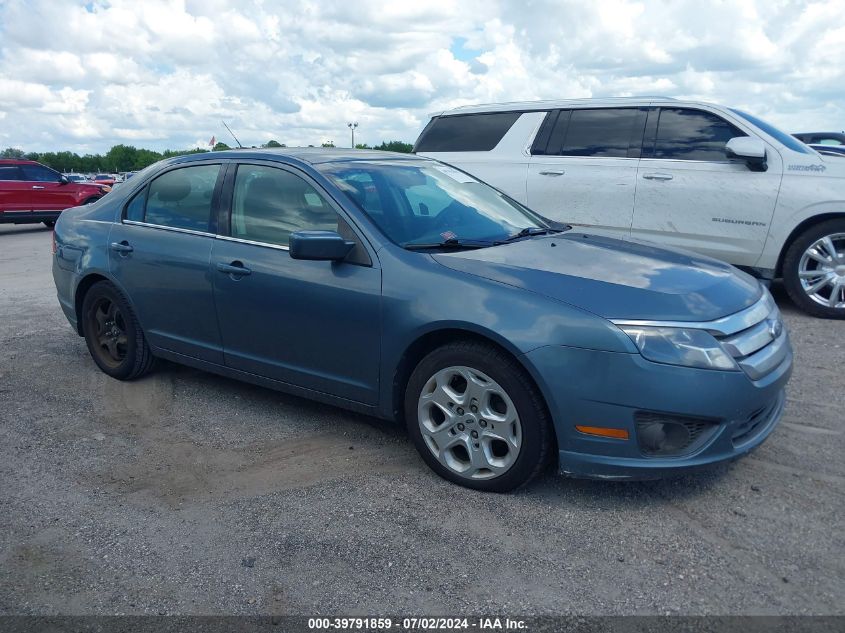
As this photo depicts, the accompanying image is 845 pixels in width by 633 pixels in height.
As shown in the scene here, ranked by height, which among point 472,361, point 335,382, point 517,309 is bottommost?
point 335,382

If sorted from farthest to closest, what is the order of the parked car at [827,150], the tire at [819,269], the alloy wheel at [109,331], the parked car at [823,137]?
the parked car at [823,137]
the parked car at [827,150]
the tire at [819,269]
the alloy wheel at [109,331]

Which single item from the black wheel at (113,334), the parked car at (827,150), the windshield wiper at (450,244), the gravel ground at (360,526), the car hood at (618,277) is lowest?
the gravel ground at (360,526)

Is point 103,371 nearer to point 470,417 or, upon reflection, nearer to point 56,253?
point 56,253

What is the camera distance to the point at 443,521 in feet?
10.6

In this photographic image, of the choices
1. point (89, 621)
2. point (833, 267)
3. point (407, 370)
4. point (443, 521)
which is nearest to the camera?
point (89, 621)

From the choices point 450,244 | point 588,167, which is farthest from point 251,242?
point 588,167

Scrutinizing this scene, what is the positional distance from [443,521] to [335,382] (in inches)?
40.9

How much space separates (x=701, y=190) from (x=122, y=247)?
4.90m

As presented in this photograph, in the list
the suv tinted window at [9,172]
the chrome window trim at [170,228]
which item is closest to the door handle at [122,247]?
the chrome window trim at [170,228]

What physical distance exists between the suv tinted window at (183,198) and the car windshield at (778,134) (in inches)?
191

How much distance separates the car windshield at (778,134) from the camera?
6663 millimetres

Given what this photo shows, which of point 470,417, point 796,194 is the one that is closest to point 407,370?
point 470,417

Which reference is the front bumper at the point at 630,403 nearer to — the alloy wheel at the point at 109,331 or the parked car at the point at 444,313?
the parked car at the point at 444,313

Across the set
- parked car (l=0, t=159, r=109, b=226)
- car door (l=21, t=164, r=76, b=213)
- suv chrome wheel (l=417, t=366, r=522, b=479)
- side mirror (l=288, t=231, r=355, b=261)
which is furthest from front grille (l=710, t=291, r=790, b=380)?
car door (l=21, t=164, r=76, b=213)
